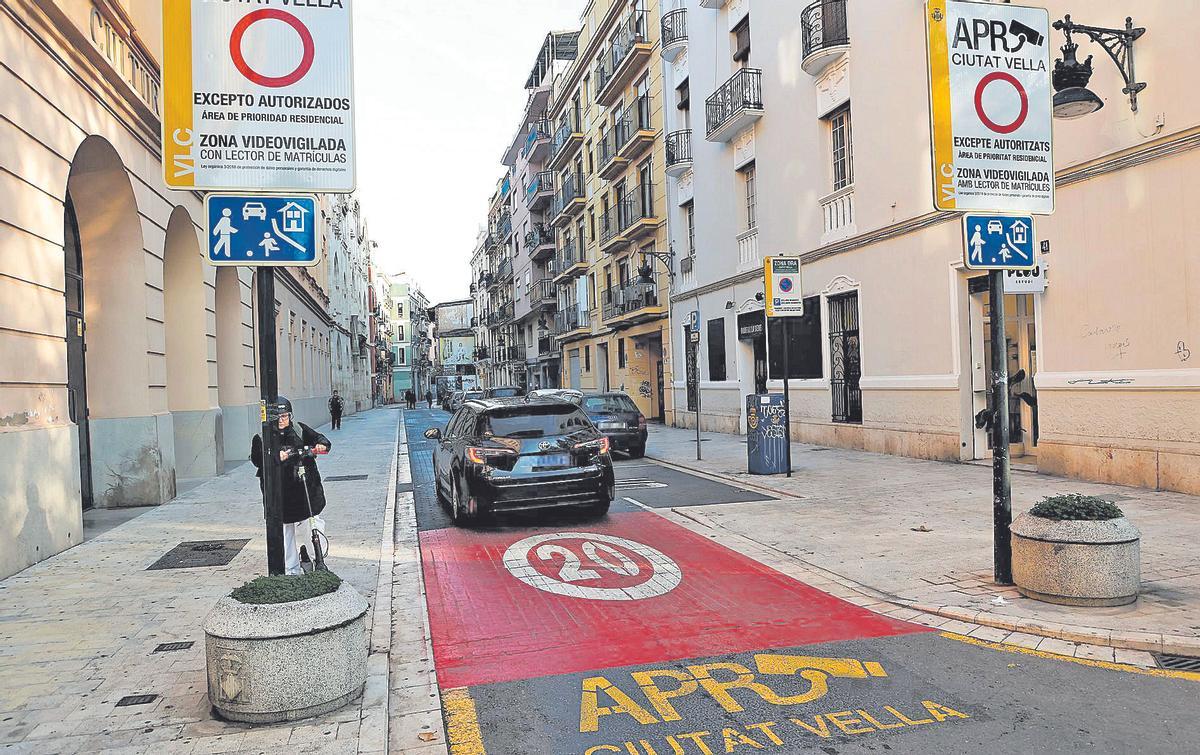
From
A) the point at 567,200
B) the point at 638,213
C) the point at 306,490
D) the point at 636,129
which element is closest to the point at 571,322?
the point at 567,200

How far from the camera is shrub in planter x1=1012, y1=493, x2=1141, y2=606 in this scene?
18.1 feet

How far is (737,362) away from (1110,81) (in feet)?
43.2

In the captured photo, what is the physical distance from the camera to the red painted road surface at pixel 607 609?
5.14 metres

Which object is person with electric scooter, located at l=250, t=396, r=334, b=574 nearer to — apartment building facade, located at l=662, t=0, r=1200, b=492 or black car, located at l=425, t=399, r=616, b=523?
black car, located at l=425, t=399, r=616, b=523

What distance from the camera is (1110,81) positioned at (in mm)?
10375

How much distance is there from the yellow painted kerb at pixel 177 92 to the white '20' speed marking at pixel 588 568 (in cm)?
422

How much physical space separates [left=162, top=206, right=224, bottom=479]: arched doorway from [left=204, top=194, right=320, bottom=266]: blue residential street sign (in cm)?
1114

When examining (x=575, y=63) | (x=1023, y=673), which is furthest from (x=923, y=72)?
(x=575, y=63)

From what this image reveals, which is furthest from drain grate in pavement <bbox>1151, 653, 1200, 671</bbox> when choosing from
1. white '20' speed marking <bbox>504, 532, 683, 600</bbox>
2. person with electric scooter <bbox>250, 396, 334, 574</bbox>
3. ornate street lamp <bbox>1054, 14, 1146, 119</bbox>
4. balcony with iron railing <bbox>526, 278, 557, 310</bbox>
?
balcony with iron railing <bbox>526, 278, 557, 310</bbox>

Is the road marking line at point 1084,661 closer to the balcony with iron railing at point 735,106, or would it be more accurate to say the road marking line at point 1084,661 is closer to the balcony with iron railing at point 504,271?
the balcony with iron railing at point 735,106

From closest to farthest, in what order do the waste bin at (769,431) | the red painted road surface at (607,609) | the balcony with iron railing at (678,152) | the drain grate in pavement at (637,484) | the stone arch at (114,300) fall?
1. the red painted road surface at (607,609)
2. the stone arch at (114,300)
3. the drain grate in pavement at (637,484)
4. the waste bin at (769,431)
5. the balcony with iron railing at (678,152)

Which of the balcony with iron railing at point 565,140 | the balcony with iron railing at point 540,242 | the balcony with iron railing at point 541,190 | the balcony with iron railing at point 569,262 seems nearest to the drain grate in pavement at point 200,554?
the balcony with iron railing at point 569,262

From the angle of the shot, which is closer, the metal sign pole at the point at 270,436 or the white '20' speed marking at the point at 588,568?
the metal sign pole at the point at 270,436

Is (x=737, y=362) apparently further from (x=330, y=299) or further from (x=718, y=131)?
(x=330, y=299)
